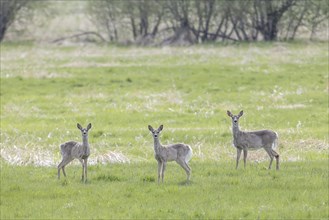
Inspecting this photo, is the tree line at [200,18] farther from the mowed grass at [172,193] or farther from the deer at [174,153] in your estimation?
the deer at [174,153]

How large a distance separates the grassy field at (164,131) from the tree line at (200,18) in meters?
20.7

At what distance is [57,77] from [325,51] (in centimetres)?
2188

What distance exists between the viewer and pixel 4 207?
558 inches

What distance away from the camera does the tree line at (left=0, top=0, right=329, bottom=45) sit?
228ft

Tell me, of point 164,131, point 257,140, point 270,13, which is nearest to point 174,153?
point 257,140

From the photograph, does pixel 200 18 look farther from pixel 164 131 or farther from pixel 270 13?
pixel 164 131

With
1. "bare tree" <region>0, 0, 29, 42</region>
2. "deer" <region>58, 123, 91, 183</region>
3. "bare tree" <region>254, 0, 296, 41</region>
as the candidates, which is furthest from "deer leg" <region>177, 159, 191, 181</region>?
"bare tree" <region>0, 0, 29, 42</region>

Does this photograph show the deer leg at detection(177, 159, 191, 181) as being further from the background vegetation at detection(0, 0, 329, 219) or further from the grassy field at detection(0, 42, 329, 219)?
the grassy field at detection(0, 42, 329, 219)

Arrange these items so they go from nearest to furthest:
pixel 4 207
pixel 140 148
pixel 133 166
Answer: pixel 4 207 → pixel 133 166 → pixel 140 148

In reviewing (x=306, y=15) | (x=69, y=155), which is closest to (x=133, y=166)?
(x=69, y=155)

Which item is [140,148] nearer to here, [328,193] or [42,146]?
[42,146]

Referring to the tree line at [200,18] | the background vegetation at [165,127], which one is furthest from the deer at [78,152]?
the tree line at [200,18]

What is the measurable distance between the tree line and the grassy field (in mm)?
20725

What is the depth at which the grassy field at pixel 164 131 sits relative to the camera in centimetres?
1403
